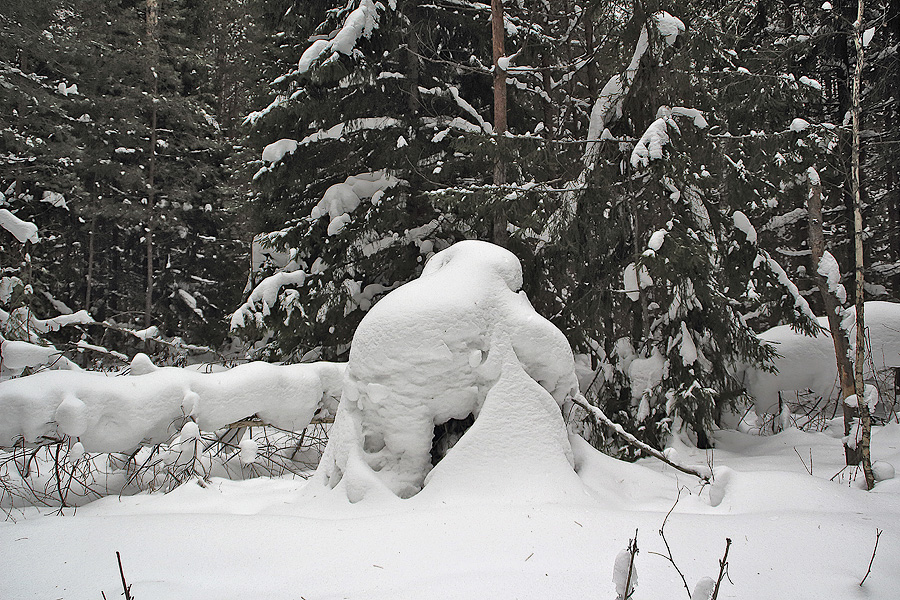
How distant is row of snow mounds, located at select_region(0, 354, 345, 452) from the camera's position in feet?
12.1

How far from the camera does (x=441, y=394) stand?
3645 mm

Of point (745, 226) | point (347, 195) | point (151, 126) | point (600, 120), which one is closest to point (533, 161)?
point (600, 120)

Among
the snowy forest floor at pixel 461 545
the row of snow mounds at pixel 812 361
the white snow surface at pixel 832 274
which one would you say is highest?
the white snow surface at pixel 832 274

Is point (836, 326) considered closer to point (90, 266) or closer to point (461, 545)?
point (461, 545)

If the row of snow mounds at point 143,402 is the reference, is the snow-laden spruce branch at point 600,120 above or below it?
above

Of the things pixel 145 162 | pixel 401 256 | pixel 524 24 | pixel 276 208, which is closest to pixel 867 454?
pixel 401 256

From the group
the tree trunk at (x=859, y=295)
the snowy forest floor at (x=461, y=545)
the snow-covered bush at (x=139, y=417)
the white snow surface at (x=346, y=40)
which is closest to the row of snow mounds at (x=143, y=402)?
the snow-covered bush at (x=139, y=417)

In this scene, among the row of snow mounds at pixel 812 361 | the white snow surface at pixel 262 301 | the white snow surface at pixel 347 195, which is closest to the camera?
the row of snow mounds at pixel 812 361

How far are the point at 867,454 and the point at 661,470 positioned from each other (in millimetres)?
1586

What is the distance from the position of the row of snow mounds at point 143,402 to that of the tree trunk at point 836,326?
4891 mm

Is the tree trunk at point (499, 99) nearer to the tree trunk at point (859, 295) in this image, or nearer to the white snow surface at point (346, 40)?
the white snow surface at point (346, 40)

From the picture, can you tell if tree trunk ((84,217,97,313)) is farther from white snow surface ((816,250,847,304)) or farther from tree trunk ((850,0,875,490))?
tree trunk ((850,0,875,490))

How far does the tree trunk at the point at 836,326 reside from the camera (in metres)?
4.79

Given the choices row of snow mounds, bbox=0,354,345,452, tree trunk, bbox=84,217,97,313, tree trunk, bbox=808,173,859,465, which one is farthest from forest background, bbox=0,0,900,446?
row of snow mounds, bbox=0,354,345,452
